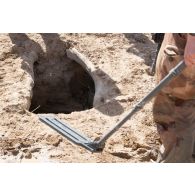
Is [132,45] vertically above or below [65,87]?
above

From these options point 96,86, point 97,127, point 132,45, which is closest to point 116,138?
point 97,127

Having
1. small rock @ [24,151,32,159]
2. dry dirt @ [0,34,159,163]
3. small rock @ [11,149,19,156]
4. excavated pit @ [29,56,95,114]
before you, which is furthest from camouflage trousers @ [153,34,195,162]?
excavated pit @ [29,56,95,114]

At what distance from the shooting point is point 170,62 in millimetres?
4227

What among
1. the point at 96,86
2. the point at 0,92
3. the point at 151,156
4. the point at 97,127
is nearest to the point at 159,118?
the point at 151,156

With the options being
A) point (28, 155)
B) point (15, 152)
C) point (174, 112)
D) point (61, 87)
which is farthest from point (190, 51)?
point (61, 87)

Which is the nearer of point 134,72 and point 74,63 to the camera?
point 134,72

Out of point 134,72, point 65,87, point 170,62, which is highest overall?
point 170,62

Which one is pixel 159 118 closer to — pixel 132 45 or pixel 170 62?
pixel 170 62

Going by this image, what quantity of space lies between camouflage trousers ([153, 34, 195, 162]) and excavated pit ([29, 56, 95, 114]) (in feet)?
6.93

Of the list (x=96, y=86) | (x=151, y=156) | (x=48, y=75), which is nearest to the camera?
(x=151, y=156)

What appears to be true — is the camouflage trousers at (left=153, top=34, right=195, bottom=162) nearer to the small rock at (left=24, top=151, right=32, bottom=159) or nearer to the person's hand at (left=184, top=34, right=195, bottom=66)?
the person's hand at (left=184, top=34, right=195, bottom=66)

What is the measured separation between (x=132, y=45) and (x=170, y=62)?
2466mm

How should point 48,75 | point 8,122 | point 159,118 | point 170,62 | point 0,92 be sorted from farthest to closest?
1. point 48,75
2. point 0,92
3. point 8,122
4. point 159,118
5. point 170,62

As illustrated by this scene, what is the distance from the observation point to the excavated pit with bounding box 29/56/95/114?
260 inches
